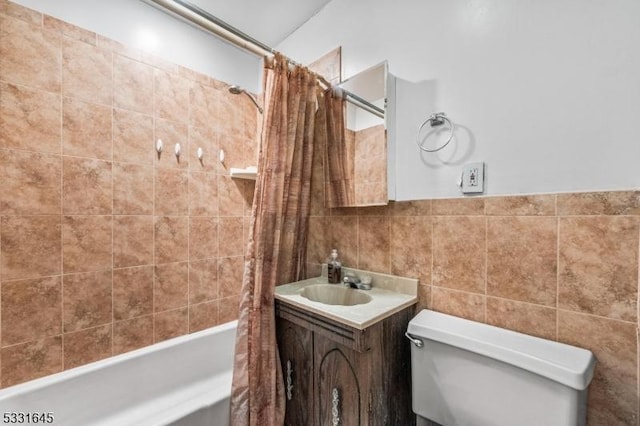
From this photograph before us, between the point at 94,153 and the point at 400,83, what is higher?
the point at 400,83

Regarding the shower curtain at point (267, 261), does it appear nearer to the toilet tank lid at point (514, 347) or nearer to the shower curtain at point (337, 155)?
the shower curtain at point (337, 155)

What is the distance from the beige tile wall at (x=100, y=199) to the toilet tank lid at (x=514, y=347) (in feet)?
4.62

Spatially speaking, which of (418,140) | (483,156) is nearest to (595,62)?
(483,156)

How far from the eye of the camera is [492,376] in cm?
88

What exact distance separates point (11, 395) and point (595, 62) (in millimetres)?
2560

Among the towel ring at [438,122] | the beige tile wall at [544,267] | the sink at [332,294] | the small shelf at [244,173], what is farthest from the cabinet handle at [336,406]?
the small shelf at [244,173]

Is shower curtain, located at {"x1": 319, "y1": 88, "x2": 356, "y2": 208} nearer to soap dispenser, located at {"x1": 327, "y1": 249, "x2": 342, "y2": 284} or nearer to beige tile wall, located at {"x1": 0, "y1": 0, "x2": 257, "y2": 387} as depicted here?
soap dispenser, located at {"x1": 327, "y1": 249, "x2": 342, "y2": 284}

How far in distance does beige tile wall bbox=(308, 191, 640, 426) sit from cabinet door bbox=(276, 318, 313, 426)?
0.55 metres

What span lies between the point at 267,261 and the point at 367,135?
824mm

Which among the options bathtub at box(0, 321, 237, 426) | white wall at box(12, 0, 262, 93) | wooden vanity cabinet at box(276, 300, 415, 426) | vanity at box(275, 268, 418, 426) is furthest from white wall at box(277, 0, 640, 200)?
bathtub at box(0, 321, 237, 426)

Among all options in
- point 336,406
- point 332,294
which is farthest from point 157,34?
point 336,406

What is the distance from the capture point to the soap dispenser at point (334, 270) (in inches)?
59.2

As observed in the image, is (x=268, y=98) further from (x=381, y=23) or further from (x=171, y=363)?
(x=171, y=363)

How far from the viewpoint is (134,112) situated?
4.99 ft
